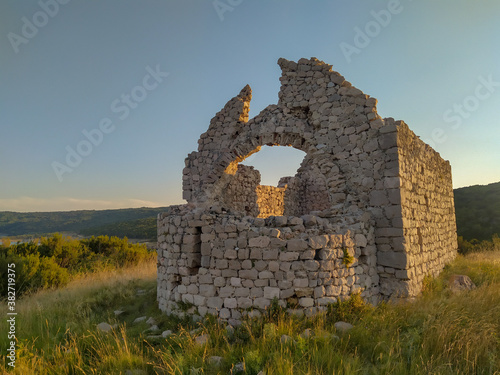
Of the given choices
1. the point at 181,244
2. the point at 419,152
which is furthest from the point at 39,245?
the point at 419,152

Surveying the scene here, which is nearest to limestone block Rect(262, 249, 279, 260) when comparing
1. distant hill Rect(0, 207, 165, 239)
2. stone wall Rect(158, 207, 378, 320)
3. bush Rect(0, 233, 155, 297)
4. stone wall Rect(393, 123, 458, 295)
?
stone wall Rect(158, 207, 378, 320)

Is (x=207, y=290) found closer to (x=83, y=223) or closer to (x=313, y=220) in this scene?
(x=313, y=220)

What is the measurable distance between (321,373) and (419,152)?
6.50 metres

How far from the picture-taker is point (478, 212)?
2205 centimetres

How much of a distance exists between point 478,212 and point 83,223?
163 ft

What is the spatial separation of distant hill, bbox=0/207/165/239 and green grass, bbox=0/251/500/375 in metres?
27.6

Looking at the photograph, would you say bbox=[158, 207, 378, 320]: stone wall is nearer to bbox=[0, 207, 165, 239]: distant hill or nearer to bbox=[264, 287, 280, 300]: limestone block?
bbox=[264, 287, 280, 300]: limestone block

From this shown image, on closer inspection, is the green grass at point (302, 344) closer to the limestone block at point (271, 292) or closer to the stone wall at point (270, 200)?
the limestone block at point (271, 292)

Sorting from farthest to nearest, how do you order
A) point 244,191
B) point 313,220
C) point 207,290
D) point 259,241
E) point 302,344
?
point 244,191 < point 313,220 < point 207,290 < point 259,241 < point 302,344

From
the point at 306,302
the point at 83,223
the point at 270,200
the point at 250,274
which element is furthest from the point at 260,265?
the point at 83,223

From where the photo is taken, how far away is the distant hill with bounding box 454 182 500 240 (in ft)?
61.2

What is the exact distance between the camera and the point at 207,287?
548 cm

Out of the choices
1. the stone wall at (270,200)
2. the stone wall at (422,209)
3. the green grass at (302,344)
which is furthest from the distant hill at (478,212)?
the green grass at (302,344)

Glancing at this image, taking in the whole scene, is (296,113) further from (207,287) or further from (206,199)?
(207,287)
